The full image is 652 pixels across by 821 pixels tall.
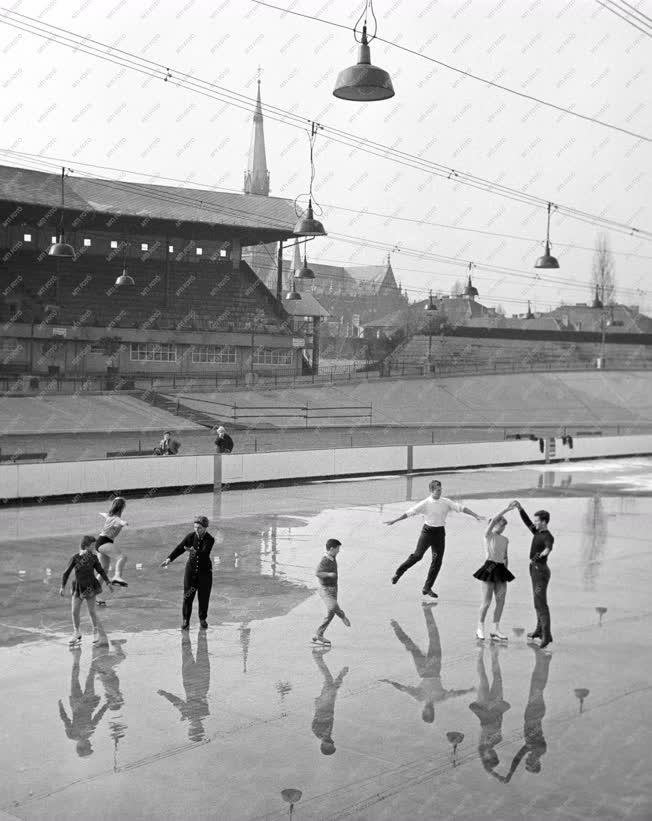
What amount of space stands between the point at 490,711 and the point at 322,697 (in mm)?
1560

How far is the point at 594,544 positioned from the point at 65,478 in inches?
512

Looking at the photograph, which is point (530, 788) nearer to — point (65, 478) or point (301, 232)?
point (301, 232)

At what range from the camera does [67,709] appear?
8.38 m

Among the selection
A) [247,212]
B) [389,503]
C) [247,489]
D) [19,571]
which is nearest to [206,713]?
[19,571]

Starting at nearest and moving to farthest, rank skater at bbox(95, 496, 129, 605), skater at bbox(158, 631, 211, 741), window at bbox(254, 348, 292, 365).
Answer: skater at bbox(158, 631, 211, 741)
skater at bbox(95, 496, 129, 605)
window at bbox(254, 348, 292, 365)

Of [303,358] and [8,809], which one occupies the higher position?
[303,358]

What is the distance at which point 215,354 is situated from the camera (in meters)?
64.0

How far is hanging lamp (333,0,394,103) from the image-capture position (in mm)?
10367

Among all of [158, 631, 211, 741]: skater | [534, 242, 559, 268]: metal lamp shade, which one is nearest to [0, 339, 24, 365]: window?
[534, 242, 559, 268]: metal lamp shade

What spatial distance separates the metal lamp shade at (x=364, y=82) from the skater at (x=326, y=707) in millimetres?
6316

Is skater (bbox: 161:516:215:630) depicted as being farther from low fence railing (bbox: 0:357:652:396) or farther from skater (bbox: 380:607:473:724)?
low fence railing (bbox: 0:357:652:396)

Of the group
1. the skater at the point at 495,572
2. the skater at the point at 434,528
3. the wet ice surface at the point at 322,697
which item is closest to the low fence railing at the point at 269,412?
the wet ice surface at the point at 322,697

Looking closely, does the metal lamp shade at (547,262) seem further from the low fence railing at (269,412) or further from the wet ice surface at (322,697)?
the low fence railing at (269,412)

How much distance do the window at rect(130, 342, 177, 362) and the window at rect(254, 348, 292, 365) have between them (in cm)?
638
